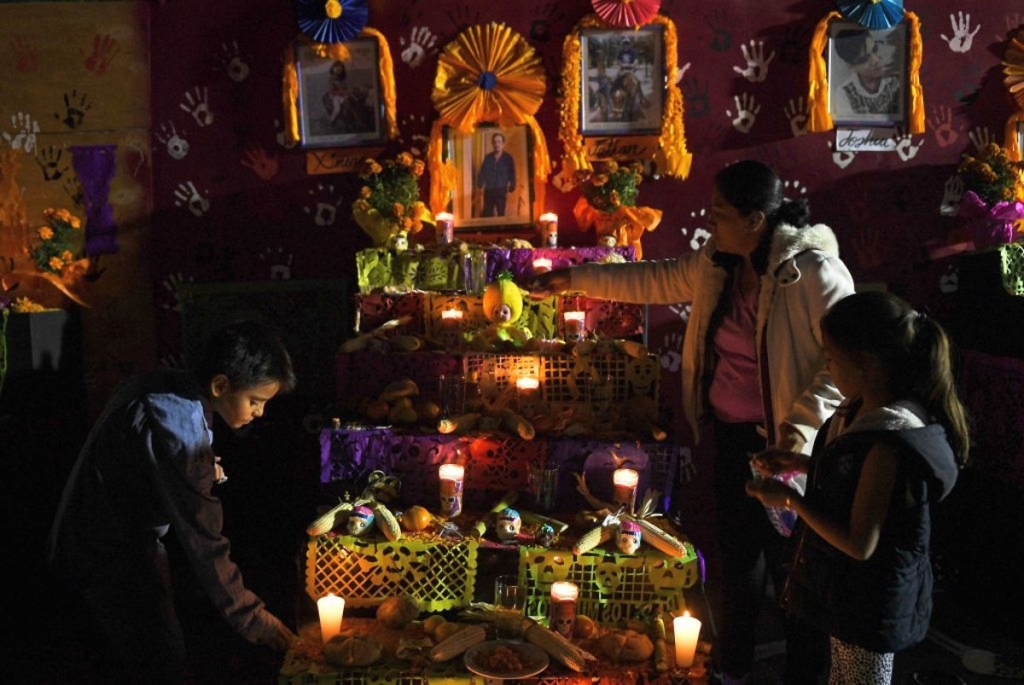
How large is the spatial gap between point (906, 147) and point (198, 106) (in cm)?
354

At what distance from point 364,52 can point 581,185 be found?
1.28 m

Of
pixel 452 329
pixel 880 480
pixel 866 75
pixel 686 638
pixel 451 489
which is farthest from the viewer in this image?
pixel 866 75

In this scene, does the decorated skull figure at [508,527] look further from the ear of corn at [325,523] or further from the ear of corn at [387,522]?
the ear of corn at [325,523]

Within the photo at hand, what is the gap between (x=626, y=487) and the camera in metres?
2.88

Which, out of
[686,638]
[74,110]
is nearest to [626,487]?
[686,638]

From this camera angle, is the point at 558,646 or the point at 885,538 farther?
the point at 558,646

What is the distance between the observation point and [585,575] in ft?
9.18

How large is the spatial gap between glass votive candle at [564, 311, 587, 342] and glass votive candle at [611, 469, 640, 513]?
2.15ft

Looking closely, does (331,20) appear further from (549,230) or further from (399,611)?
(399,611)

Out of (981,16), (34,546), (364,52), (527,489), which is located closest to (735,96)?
(981,16)

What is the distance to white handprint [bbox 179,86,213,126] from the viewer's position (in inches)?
158

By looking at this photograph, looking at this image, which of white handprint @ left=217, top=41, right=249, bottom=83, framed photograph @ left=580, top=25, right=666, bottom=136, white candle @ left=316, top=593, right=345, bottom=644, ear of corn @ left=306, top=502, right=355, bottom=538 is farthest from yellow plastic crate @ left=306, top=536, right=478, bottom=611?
white handprint @ left=217, top=41, right=249, bottom=83

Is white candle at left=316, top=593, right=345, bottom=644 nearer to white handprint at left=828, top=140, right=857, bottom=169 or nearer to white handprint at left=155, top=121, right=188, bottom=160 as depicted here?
white handprint at left=155, top=121, right=188, bottom=160

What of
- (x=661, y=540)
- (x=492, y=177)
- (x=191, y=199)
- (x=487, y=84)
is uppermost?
(x=487, y=84)
